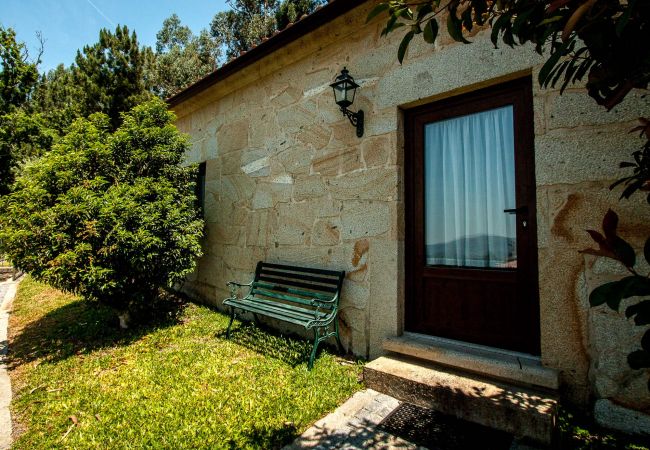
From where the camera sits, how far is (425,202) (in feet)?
10.5

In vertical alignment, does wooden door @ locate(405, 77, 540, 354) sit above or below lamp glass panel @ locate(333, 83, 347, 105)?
below

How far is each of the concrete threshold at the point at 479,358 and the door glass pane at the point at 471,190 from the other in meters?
0.71

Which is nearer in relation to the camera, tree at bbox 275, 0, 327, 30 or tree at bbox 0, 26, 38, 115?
tree at bbox 0, 26, 38, 115

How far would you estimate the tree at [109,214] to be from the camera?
11.4 feet

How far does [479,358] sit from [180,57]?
2004cm

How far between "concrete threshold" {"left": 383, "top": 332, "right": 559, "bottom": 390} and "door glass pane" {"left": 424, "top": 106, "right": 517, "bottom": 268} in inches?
27.9

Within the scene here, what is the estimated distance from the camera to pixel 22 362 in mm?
3385

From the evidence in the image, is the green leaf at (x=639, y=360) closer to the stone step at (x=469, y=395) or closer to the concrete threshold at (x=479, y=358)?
the stone step at (x=469, y=395)

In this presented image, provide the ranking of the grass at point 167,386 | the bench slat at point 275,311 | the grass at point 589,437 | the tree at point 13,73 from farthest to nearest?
the tree at point 13,73 < the bench slat at point 275,311 < the grass at point 167,386 < the grass at point 589,437

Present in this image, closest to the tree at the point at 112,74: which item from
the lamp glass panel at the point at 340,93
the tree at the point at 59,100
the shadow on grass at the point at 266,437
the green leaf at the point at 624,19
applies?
the tree at the point at 59,100

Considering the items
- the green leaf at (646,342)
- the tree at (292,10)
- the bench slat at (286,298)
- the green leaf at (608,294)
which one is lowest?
the bench slat at (286,298)

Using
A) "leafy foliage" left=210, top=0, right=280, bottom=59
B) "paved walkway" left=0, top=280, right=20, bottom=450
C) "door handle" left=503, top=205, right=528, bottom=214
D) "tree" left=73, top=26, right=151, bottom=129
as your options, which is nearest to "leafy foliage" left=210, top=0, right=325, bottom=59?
"leafy foliage" left=210, top=0, right=280, bottom=59

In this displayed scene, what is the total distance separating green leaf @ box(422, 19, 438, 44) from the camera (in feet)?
4.05

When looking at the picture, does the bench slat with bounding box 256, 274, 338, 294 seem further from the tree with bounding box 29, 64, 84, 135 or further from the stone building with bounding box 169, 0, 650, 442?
the tree with bounding box 29, 64, 84, 135
